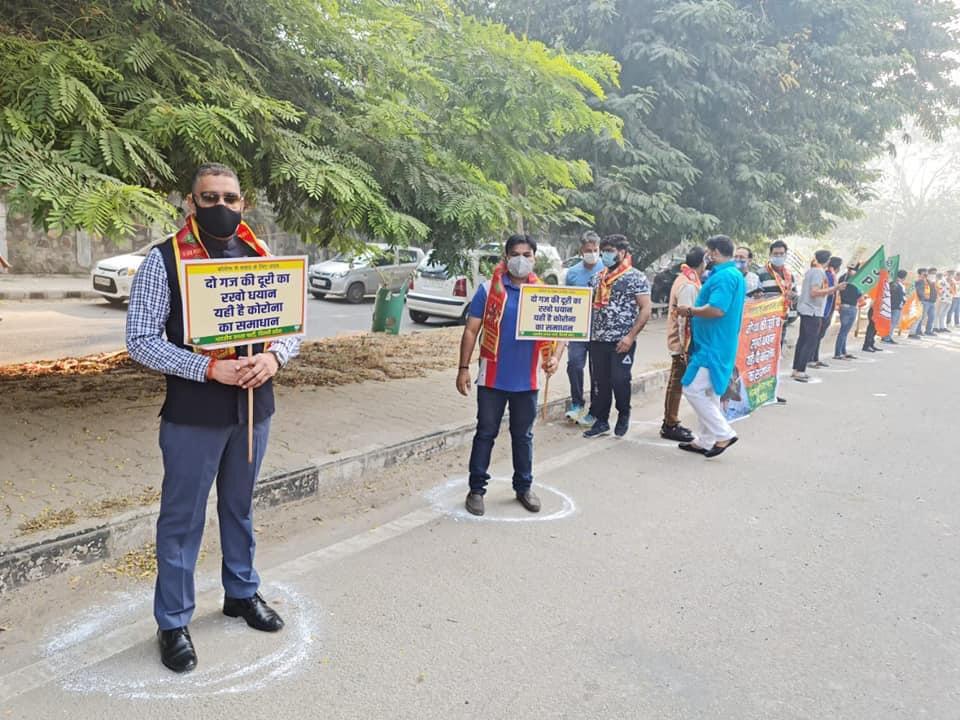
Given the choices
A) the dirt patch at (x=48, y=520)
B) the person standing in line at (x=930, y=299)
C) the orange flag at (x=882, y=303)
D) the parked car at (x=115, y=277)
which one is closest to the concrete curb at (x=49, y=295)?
the parked car at (x=115, y=277)

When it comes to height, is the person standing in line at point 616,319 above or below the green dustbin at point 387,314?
above

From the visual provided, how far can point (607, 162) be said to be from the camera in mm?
15156

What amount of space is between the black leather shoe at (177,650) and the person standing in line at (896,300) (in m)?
17.2

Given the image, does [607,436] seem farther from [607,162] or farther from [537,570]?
[607,162]

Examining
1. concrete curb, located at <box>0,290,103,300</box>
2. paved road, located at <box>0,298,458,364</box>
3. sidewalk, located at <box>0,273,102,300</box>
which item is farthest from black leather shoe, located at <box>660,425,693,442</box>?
sidewalk, located at <box>0,273,102,300</box>

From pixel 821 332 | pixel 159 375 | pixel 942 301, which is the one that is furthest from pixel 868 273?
pixel 942 301

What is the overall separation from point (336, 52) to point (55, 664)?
527 cm

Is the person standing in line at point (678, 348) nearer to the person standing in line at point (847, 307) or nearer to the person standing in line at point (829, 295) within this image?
the person standing in line at point (829, 295)

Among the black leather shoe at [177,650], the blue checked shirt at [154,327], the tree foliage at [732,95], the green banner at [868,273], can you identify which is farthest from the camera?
the tree foliage at [732,95]

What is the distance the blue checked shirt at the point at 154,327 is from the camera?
9.02ft

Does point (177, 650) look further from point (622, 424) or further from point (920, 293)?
point (920, 293)

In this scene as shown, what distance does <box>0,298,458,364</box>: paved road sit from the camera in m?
10.1

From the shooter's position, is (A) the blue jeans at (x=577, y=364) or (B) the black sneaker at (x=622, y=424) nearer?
(B) the black sneaker at (x=622, y=424)

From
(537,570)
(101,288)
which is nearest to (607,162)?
(101,288)
